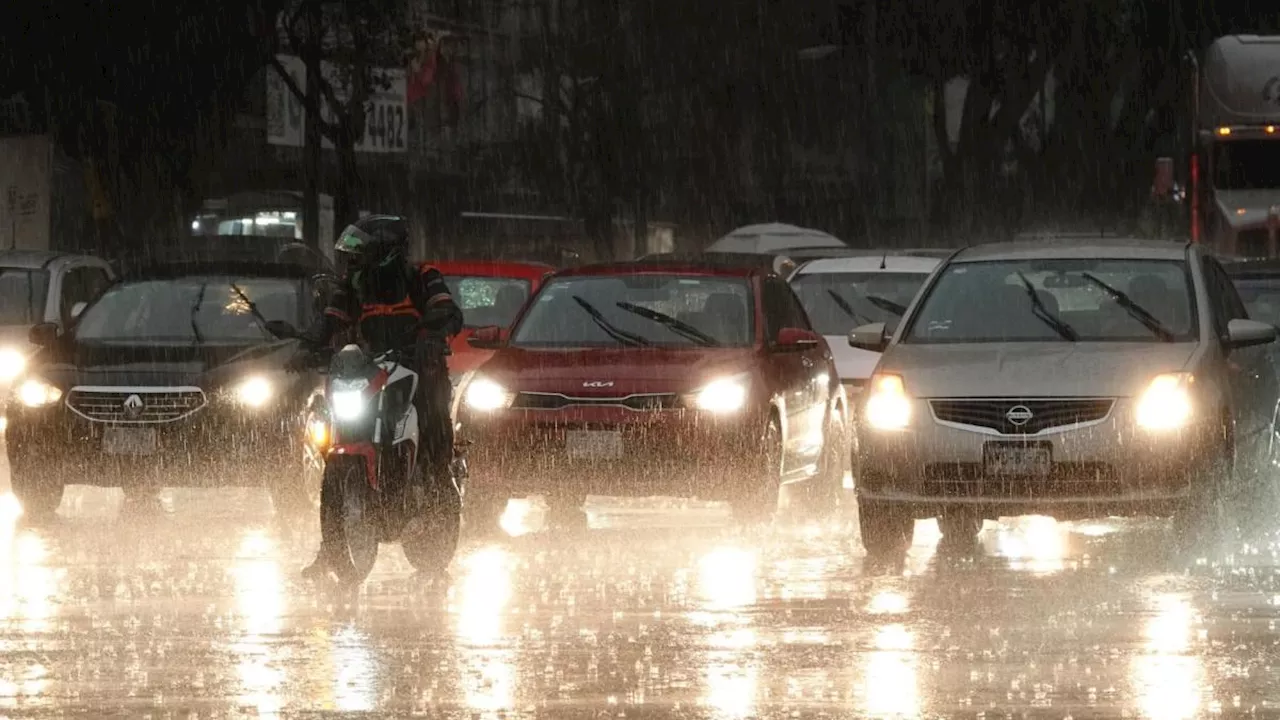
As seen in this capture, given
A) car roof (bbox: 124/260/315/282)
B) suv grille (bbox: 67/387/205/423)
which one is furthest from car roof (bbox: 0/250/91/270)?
suv grille (bbox: 67/387/205/423)

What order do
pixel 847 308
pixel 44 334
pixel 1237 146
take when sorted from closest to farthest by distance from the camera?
1. pixel 44 334
2. pixel 847 308
3. pixel 1237 146

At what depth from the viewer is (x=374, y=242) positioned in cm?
1309

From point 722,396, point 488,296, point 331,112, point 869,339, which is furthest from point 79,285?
point 331,112

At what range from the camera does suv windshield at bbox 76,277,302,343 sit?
17.5 m

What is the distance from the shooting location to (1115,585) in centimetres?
1281

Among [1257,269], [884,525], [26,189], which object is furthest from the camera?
[26,189]

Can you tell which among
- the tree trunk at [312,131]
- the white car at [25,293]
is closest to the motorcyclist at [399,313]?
the white car at [25,293]

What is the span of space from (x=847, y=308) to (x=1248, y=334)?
7377 mm

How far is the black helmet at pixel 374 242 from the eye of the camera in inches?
515

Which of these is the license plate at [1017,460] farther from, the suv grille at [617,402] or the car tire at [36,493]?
the car tire at [36,493]

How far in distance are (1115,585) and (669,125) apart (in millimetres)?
52842

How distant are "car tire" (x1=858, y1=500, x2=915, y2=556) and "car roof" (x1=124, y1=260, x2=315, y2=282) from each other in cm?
507

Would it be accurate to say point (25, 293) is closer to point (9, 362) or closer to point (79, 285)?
point (79, 285)

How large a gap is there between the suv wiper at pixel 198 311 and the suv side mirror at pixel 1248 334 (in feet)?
20.4
